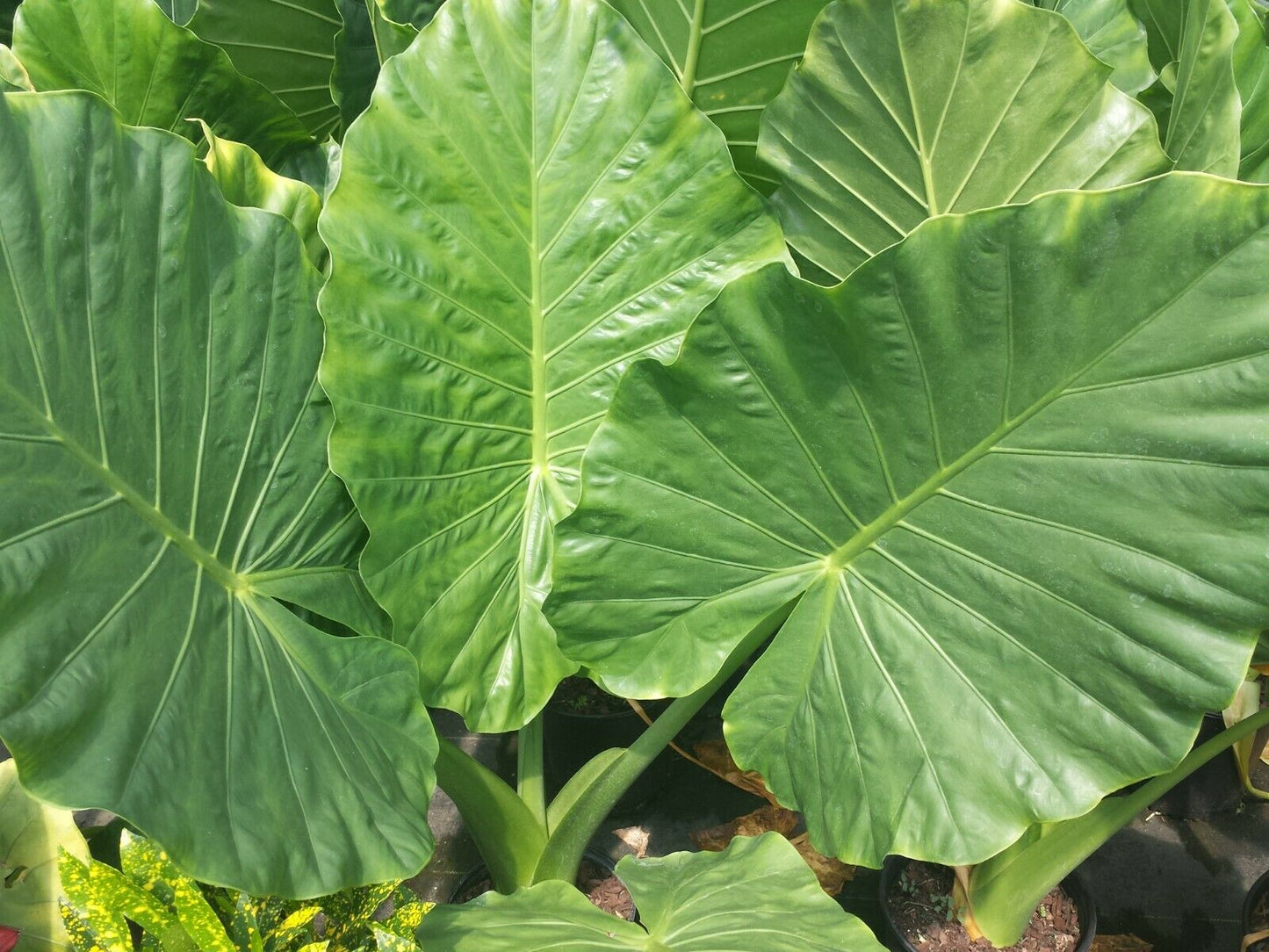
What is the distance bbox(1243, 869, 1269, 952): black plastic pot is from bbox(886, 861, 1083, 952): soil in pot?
0.25 m

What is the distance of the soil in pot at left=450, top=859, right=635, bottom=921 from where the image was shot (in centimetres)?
136

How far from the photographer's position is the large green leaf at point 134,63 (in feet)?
3.77

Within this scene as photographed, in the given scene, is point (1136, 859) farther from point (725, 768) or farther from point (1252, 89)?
point (1252, 89)

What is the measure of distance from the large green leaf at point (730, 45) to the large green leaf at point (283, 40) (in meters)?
0.59

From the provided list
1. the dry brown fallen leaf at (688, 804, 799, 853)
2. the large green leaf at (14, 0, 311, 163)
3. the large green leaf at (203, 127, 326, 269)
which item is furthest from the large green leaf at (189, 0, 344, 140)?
the dry brown fallen leaf at (688, 804, 799, 853)

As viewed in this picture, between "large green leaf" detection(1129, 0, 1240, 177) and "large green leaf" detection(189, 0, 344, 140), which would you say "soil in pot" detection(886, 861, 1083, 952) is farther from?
"large green leaf" detection(189, 0, 344, 140)

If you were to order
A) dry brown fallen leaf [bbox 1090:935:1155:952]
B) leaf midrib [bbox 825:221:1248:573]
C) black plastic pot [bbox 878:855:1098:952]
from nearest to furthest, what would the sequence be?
1. leaf midrib [bbox 825:221:1248:573]
2. black plastic pot [bbox 878:855:1098:952]
3. dry brown fallen leaf [bbox 1090:935:1155:952]

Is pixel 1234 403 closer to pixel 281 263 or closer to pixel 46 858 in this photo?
pixel 281 263

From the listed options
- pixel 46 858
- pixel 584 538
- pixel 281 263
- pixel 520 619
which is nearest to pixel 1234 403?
pixel 584 538

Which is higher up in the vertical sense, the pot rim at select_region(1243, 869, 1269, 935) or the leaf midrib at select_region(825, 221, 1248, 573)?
the leaf midrib at select_region(825, 221, 1248, 573)

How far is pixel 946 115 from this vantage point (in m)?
1.07

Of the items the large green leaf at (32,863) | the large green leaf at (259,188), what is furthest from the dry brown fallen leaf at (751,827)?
the large green leaf at (259,188)

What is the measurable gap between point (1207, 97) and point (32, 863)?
5.12 feet

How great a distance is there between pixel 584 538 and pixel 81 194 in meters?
0.54
